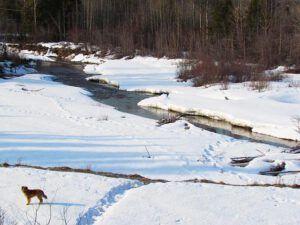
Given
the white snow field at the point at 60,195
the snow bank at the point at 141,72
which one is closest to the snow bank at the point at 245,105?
the snow bank at the point at 141,72

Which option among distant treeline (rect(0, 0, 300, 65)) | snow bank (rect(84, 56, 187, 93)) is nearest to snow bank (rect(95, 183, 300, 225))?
snow bank (rect(84, 56, 187, 93))

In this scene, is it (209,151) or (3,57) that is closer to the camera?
(209,151)

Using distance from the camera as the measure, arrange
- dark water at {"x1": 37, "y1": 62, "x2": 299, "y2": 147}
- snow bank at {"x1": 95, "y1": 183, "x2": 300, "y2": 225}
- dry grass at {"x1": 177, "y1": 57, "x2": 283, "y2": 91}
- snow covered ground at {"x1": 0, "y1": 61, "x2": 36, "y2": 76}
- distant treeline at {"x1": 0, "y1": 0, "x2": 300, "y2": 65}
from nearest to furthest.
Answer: snow bank at {"x1": 95, "y1": 183, "x2": 300, "y2": 225} < dark water at {"x1": 37, "y1": 62, "x2": 299, "y2": 147} < dry grass at {"x1": 177, "y1": 57, "x2": 283, "y2": 91} < snow covered ground at {"x1": 0, "y1": 61, "x2": 36, "y2": 76} < distant treeline at {"x1": 0, "y1": 0, "x2": 300, "y2": 65}

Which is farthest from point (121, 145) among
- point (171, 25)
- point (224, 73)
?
point (171, 25)

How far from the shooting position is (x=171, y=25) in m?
50.5

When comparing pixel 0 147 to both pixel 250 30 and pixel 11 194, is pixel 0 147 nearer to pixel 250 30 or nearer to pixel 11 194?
pixel 11 194

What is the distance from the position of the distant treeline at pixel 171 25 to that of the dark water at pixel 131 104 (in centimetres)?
760

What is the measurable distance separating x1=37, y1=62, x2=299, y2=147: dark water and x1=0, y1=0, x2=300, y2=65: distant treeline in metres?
7.60

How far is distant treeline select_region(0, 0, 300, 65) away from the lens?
1334 inches

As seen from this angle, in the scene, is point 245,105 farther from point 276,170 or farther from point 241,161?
point 276,170

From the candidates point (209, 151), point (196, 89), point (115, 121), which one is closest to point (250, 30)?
point (196, 89)

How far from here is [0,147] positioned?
12.6m

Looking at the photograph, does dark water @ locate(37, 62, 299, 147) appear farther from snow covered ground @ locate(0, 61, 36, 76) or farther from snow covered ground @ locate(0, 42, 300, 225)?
snow covered ground @ locate(0, 61, 36, 76)

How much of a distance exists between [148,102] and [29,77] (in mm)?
11056
